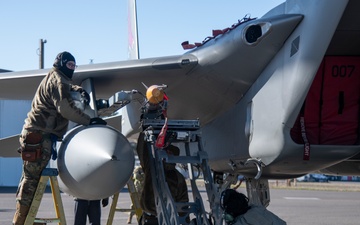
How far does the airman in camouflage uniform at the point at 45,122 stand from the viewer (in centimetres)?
530

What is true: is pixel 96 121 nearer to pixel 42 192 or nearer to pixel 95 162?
pixel 95 162

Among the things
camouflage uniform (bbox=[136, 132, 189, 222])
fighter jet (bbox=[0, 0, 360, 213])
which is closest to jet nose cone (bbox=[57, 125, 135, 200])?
fighter jet (bbox=[0, 0, 360, 213])

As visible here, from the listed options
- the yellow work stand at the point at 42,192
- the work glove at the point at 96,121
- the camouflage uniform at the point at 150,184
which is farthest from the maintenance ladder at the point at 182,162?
the yellow work stand at the point at 42,192

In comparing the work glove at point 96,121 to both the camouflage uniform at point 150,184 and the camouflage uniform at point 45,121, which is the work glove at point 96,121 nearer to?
the camouflage uniform at point 45,121

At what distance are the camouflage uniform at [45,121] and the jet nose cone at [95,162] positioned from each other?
163mm

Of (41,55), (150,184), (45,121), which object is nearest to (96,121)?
(45,121)

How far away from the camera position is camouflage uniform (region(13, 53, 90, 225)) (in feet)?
17.4

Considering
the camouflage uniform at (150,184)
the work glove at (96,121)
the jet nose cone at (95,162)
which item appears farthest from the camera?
the camouflage uniform at (150,184)

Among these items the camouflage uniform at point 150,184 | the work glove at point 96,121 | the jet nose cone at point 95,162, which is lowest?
the camouflage uniform at point 150,184

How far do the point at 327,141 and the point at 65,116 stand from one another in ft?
9.52

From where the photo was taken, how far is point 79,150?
5121 mm

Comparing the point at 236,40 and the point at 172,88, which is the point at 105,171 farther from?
the point at 172,88

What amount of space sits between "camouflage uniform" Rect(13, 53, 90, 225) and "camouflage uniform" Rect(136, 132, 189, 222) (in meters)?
0.70

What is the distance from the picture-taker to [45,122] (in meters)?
5.43
